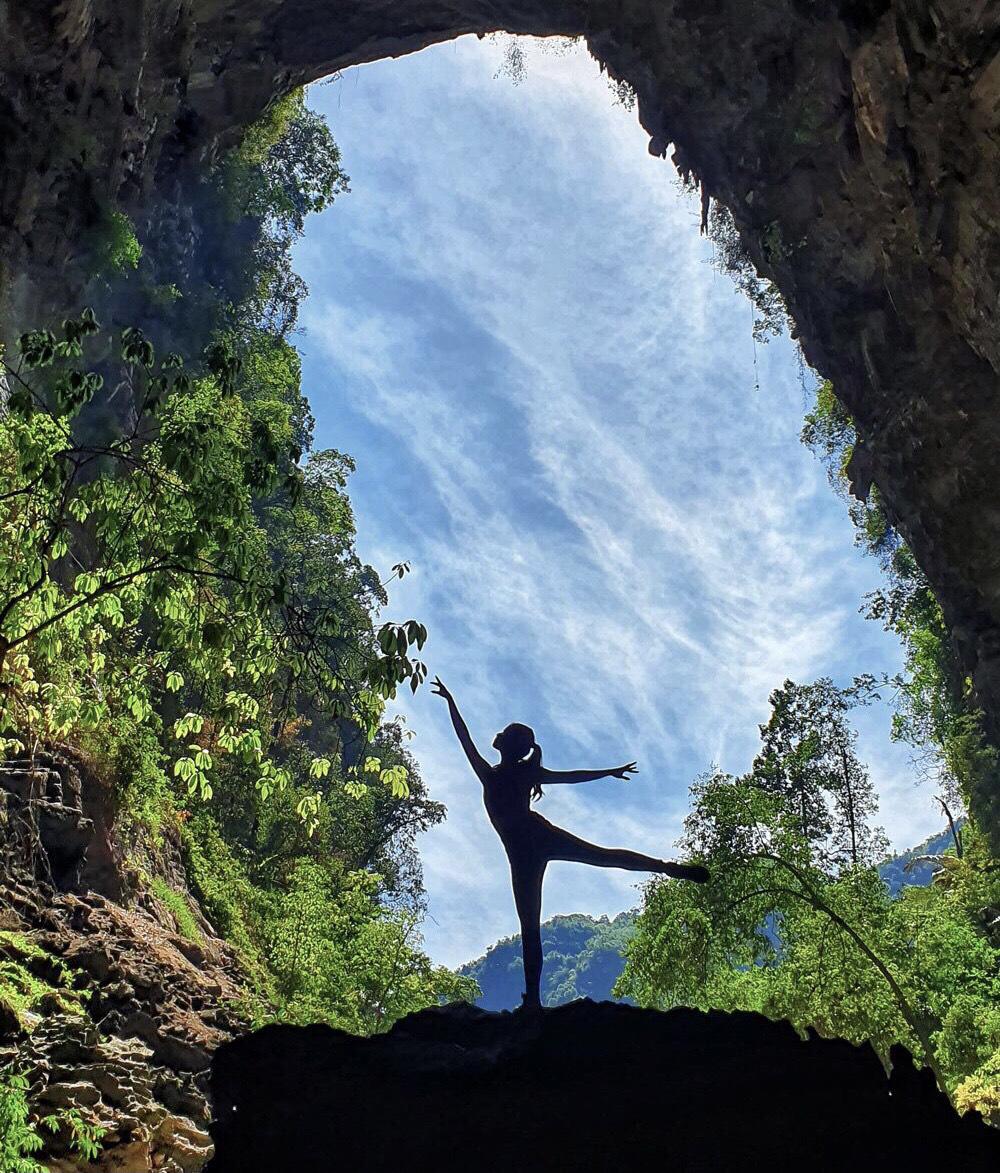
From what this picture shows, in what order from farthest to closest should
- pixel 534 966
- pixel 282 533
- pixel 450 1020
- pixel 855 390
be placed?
pixel 282 533 < pixel 855 390 < pixel 534 966 < pixel 450 1020

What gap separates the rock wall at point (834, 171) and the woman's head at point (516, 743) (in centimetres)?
711

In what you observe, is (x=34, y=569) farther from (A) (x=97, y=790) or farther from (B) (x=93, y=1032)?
(A) (x=97, y=790)

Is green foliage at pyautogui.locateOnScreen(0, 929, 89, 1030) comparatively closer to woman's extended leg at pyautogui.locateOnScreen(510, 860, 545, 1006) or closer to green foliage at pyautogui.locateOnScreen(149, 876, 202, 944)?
woman's extended leg at pyautogui.locateOnScreen(510, 860, 545, 1006)

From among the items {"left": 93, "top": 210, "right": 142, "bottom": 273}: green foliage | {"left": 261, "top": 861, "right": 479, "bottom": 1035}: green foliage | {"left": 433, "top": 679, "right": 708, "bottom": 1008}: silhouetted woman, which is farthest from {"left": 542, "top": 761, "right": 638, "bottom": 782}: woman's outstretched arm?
{"left": 93, "top": 210, "right": 142, "bottom": 273}: green foliage

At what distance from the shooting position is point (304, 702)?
87.4ft

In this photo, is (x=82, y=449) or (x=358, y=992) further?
(x=358, y=992)

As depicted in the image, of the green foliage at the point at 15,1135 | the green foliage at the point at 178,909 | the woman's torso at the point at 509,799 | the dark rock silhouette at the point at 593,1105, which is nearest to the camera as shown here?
the dark rock silhouette at the point at 593,1105

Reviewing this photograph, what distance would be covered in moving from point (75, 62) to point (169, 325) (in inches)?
359

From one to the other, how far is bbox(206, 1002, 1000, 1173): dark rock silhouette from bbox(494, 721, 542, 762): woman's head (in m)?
2.12

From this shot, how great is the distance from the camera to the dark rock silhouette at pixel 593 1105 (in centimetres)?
383

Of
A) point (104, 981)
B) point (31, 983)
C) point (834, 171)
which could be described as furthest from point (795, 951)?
point (834, 171)

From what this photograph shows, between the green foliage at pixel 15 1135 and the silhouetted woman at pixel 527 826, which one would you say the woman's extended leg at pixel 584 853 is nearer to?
the silhouetted woman at pixel 527 826

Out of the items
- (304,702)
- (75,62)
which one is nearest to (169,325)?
(75,62)

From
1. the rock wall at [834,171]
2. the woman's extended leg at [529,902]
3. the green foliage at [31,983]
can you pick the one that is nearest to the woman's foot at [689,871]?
the woman's extended leg at [529,902]
